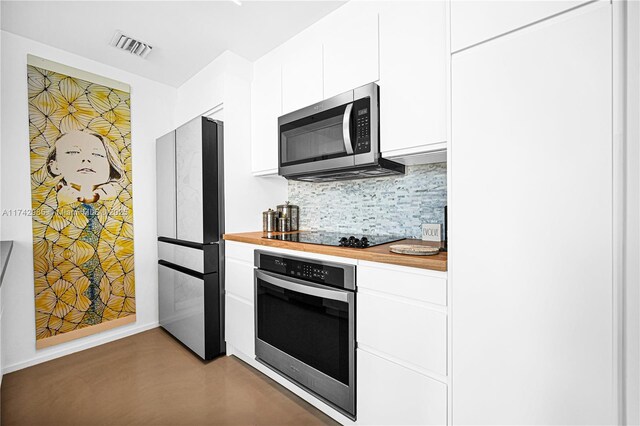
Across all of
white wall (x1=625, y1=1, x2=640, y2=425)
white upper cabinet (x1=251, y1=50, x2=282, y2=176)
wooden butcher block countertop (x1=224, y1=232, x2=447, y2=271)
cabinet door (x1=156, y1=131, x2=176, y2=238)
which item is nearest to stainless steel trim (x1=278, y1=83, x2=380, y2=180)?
white upper cabinet (x1=251, y1=50, x2=282, y2=176)

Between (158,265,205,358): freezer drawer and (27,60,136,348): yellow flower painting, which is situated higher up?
(27,60,136,348): yellow flower painting

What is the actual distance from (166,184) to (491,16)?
261 centimetres

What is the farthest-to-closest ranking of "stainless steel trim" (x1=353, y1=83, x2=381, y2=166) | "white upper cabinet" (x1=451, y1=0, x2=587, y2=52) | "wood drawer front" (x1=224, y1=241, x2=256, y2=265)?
1. "wood drawer front" (x1=224, y1=241, x2=256, y2=265)
2. "stainless steel trim" (x1=353, y1=83, x2=381, y2=166)
3. "white upper cabinet" (x1=451, y1=0, x2=587, y2=52)

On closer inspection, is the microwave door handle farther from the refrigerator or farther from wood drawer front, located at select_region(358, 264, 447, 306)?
the refrigerator

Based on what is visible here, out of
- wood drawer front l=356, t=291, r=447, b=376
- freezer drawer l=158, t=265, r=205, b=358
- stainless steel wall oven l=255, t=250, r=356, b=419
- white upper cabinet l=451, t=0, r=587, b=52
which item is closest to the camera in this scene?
white upper cabinet l=451, t=0, r=587, b=52

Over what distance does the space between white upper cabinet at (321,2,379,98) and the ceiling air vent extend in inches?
58.3

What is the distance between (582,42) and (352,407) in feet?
5.57

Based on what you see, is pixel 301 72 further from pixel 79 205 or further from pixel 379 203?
pixel 79 205

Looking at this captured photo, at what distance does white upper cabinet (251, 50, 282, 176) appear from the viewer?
2.23 m

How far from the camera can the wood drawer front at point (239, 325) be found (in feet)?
6.66

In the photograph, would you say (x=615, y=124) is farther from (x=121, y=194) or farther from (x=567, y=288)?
(x=121, y=194)

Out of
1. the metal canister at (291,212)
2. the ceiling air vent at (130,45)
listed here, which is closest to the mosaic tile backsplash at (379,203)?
the metal canister at (291,212)

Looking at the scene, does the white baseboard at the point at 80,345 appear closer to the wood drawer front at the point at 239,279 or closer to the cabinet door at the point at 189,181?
the cabinet door at the point at 189,181

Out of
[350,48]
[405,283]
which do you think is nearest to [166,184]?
[350,48]
